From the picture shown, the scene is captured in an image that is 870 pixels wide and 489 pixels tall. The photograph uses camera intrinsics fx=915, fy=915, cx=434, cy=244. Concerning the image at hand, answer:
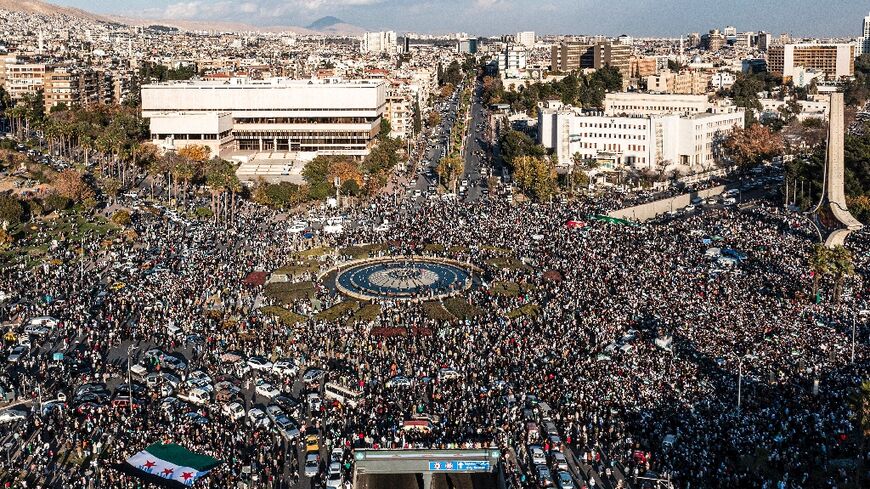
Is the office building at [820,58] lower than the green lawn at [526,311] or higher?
higher

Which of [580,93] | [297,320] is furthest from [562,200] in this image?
[580,93]

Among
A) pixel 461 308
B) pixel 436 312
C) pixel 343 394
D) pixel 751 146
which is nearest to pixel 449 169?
pixel 751 146

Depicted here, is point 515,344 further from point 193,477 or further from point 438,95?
point 438,95

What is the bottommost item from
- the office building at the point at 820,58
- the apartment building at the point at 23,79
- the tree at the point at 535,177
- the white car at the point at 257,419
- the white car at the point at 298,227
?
the white car at the point at 257,419

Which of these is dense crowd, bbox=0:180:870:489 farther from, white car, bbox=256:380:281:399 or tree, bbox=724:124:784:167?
tree, bbox=724:124:784:167

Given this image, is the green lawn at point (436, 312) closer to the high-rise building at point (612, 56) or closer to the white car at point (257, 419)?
the white car at point (257, 419)

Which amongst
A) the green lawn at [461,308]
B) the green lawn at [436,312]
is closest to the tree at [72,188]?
the green lawn at [436,312]

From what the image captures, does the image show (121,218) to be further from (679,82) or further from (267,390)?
(679,82)
